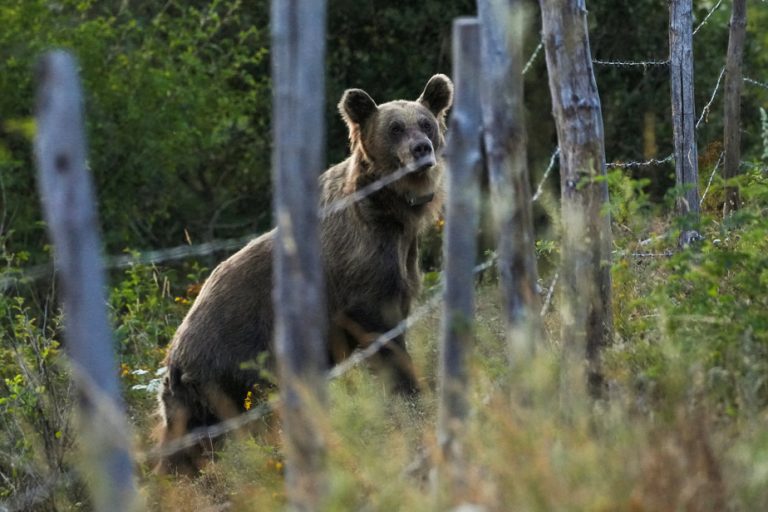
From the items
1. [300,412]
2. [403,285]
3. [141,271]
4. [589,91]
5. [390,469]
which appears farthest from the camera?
[141,271]

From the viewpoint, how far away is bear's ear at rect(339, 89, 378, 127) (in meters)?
8.94

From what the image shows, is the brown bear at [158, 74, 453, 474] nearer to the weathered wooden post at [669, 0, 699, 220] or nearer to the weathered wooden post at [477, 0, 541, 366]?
the weathered wooden post at [669, 0, 699, 220]

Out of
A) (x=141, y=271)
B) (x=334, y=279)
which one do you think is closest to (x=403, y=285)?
(x=334, y=279)

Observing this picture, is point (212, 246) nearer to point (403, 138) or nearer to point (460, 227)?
point (460, 227)

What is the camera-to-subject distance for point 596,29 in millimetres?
16141

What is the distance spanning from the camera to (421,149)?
27.8 ft

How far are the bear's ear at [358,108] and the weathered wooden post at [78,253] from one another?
5302 millimetres

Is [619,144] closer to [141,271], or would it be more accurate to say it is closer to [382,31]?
[382,31]

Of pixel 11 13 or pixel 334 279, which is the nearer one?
pixel 334 279

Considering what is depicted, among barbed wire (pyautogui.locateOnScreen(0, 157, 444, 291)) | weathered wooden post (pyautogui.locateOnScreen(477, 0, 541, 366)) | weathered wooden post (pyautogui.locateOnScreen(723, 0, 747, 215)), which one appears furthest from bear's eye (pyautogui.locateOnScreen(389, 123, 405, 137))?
weathered wooden post (pyautogui.locateOnScreen(477, 0, 541, 366))

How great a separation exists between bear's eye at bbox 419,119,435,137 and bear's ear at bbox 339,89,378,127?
0.37m

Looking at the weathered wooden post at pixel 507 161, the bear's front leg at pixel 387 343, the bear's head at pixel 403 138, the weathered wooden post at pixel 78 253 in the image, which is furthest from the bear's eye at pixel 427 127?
A: the weathered wooden post at pixel 78 253

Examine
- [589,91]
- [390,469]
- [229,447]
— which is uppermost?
[589,91]

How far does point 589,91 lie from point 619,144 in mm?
10359
